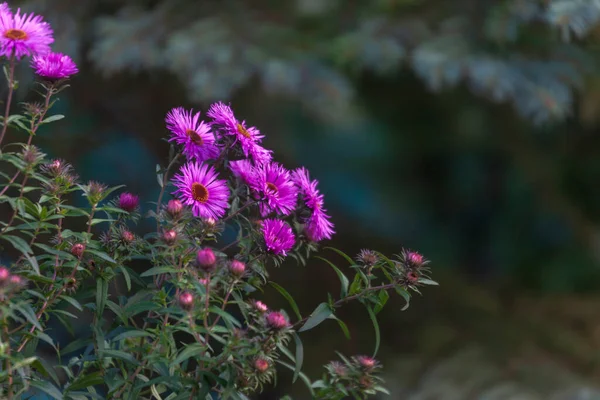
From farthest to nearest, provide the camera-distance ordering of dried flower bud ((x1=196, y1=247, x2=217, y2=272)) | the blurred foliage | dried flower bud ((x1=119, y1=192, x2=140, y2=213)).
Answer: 1. the blurred foliage
2. dried flower bud ((x1=119, y1=192, x2=140, y2=213))
3. dried flower bud ((x1=196, y1=247, x2=217, y2=272))

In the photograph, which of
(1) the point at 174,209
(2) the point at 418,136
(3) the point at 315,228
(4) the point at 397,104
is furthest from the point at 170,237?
(2) the point at 418,136

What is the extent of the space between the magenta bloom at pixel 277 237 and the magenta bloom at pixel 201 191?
0.13ft

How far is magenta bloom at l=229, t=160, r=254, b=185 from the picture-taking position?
600mm

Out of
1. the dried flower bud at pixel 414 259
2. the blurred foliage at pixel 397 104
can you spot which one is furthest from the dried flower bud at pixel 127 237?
the blurred foliage at pixel 397 104

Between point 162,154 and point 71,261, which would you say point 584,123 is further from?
point 71,261

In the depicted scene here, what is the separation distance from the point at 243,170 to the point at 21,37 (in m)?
0.19

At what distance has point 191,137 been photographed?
1.98 ft

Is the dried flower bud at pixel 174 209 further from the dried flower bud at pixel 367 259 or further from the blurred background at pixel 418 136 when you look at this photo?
the blurred background at pixel 418 136

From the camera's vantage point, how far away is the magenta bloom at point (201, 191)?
0.60 m

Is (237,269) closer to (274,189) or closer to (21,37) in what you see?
(274,189)

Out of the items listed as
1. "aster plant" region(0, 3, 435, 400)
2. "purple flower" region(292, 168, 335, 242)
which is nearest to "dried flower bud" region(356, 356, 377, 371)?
"aster plant" region(0, 3, 435, 400)

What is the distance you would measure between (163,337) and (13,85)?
0.22 meters

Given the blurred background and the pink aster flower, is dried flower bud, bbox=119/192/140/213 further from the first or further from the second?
the blurred background

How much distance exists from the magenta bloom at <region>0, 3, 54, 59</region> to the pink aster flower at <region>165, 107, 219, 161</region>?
0.36 feet
